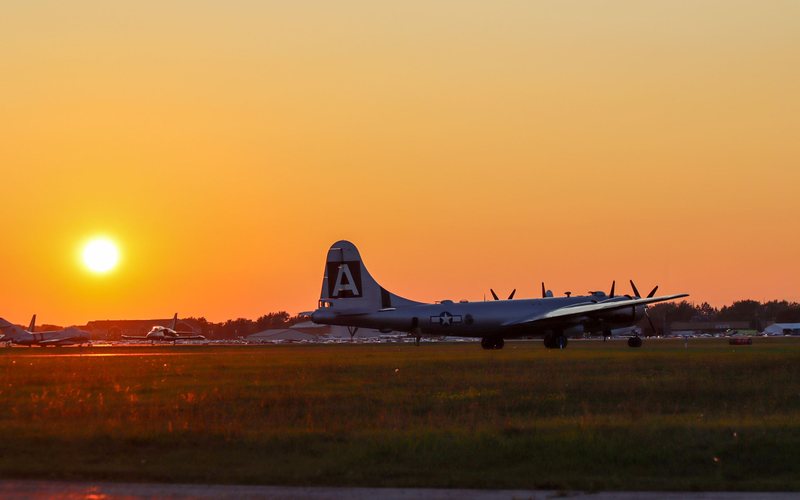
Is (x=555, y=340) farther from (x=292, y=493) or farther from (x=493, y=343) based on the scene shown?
(x=292, y=493)

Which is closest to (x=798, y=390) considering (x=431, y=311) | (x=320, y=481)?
(x=320, y=481)

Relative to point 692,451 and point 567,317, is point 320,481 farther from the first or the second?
point 567,317

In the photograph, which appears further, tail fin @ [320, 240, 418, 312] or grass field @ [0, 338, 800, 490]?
tail fin @ [320, 240, 418, 312]

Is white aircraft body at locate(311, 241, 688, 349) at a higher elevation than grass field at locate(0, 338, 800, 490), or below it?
higher

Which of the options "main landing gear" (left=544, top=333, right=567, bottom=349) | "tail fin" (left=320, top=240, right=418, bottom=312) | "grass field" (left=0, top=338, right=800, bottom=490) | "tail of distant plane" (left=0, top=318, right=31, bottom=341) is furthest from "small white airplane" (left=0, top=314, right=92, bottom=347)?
"grass field" (left=0, top=338, right=800, bottom=490)

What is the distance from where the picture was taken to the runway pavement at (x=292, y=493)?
1777cm

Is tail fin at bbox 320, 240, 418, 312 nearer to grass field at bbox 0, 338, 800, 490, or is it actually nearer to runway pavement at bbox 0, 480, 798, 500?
grass field at bbox 0, 338, 800, 490

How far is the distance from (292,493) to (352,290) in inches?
2538

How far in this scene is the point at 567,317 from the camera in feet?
275

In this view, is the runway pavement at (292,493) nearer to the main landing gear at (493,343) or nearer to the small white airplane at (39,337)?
the main landing gear at (493,343)

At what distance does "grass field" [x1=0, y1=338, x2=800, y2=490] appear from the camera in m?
20.7

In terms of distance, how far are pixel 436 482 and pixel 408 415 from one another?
10753 mm

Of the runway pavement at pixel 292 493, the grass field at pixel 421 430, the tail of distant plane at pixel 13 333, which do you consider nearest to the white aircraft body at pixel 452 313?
the grass field at pixel 421 430

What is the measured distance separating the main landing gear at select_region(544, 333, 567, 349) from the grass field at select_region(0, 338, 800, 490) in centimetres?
3767
